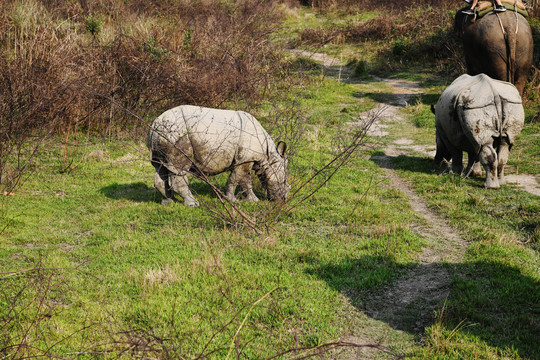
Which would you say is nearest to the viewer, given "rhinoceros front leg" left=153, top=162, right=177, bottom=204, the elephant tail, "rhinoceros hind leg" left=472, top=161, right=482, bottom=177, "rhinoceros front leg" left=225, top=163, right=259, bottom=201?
"rhinoceros front leg" left=153, top=162, right=177, bottom=204

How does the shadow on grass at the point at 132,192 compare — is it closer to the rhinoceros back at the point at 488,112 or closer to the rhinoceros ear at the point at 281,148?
the rhinoceros ear at the point at 281,148

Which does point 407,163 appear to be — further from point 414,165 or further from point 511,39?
point 511,39

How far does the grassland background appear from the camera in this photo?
4859 mm

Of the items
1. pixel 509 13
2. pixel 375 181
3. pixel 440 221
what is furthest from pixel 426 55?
pixel 440 221

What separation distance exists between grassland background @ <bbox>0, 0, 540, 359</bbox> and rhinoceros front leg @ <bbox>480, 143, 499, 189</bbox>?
1.07 ft

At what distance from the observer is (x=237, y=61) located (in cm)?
1457

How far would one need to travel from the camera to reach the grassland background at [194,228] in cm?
486

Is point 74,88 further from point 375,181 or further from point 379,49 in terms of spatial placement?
point 379,49

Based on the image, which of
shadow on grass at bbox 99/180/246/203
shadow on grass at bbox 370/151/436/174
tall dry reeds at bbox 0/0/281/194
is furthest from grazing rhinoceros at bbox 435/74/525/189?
tall dry reeds at bbox 0/0/281/194

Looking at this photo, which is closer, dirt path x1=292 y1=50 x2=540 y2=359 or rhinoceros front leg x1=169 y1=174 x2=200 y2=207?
dirt path x1=292 y1=50 x2=540 y2=359

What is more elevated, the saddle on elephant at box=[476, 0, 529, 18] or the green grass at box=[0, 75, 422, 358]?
the saddle on elephant at box=[476, 0, 529, 18]

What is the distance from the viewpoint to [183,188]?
873 cm

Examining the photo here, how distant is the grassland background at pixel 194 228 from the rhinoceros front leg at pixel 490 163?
327mm

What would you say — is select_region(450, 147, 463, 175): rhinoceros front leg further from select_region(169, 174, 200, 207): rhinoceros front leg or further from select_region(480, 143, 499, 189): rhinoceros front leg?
select_region(169, 174, 200, 207): rhinoceros front leg
